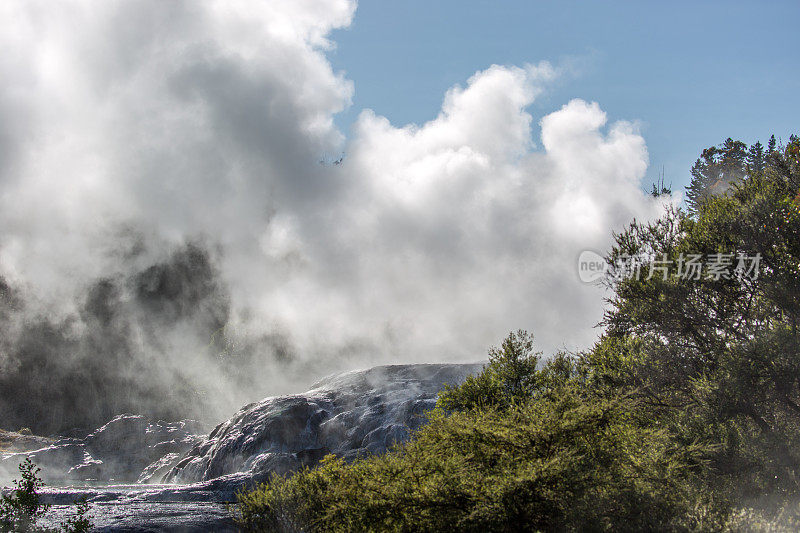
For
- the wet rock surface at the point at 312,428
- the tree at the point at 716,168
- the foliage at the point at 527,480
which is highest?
the tree at the point at 716,168

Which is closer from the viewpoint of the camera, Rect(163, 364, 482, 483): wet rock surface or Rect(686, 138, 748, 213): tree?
Rect(163, 364, 482, 483): wet rock surface

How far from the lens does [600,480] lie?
20781 millimetres

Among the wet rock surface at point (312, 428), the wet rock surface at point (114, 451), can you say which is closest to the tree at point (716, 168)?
the wet rock surface at point (312, 428)

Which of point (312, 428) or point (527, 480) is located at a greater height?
point (312, 428)

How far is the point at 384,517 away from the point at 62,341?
16213 cm

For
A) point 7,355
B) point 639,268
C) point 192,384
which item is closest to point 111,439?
point 192,384

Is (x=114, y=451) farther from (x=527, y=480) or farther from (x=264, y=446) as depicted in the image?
(x=527, y=480)

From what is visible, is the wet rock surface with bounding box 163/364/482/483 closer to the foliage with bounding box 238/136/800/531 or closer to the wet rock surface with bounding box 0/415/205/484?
the foliage with bounding box 238/136/800/531

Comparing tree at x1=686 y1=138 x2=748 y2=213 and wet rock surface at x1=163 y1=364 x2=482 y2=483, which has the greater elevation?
tree at x1=686 y1=138 x2=748 y2=213

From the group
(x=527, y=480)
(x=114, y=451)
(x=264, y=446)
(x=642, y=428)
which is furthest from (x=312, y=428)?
(x=114, y=451)

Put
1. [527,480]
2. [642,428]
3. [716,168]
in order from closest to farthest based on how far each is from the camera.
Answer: [527,480]
[642,428]
[716,168]

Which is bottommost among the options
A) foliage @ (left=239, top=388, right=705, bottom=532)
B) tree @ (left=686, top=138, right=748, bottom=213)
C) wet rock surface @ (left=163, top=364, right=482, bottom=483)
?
foliage @ (left=239, top=388, right=705, bottom=532)

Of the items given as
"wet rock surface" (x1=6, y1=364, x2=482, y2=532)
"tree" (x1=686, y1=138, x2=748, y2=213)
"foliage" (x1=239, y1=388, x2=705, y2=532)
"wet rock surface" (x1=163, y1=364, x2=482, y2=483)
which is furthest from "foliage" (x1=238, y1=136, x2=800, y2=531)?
"tree" (x1=686, y1=138, x2=748, y2=213)

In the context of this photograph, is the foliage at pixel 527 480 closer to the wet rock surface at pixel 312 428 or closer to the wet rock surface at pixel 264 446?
the wet rock surface at pixel 264 446
